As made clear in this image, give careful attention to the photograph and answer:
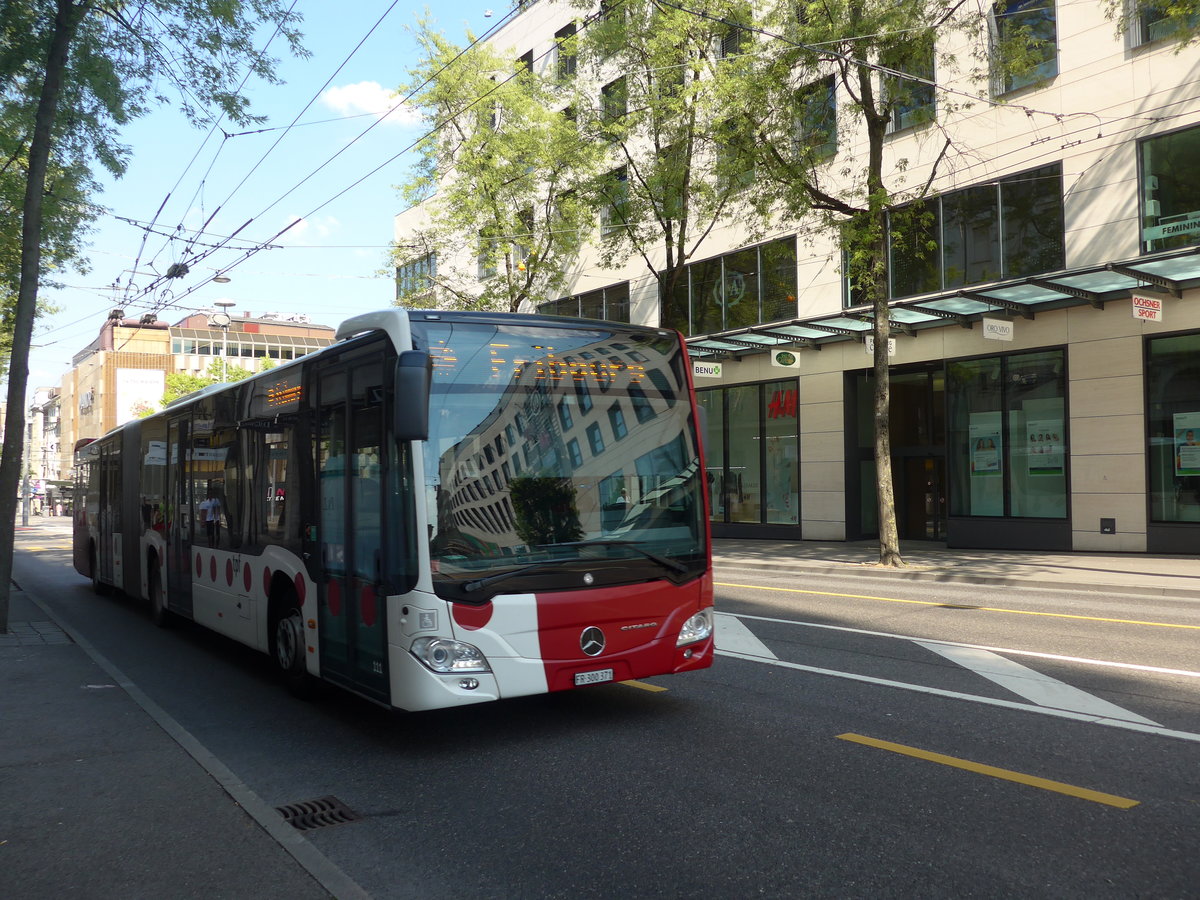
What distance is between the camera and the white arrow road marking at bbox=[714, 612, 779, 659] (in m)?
9.35

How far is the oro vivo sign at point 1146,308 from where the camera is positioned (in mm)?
17422

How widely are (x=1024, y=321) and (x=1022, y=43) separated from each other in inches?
229

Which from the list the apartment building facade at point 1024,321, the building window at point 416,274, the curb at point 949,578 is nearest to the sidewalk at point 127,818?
the curb at point 949,578

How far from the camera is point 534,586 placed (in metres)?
6.15

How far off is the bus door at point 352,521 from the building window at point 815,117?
13.7m

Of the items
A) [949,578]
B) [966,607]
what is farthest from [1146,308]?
[966,607]

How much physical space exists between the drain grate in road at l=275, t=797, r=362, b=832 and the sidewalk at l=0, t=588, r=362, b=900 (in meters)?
0.16

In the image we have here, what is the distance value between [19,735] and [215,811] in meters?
2.52

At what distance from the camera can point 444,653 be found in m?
5.95

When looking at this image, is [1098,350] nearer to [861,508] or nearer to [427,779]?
[861,508]

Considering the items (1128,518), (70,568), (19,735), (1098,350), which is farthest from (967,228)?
(70,568)

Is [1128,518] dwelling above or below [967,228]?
below

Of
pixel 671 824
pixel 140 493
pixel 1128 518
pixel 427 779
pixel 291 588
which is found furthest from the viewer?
pixel 1128 518

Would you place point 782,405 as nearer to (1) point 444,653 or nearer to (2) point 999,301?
(2) point 999,301
